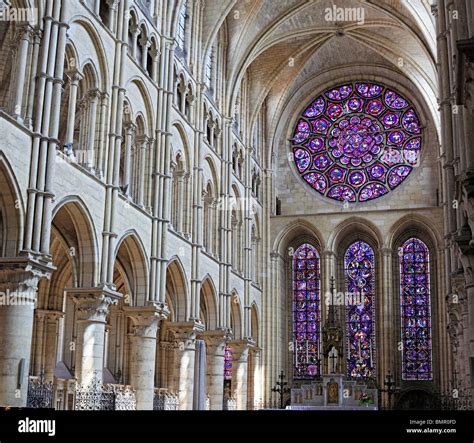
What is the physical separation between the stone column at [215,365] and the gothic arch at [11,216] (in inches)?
593

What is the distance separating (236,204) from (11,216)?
19.1m

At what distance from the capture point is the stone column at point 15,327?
53.4ft

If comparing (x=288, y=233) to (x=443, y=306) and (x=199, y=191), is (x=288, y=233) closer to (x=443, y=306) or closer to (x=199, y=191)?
(x=443, y=306)

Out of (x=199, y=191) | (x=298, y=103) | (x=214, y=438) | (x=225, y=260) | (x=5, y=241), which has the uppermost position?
(x=298, y=103)

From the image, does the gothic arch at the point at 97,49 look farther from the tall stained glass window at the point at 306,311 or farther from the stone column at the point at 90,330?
the tall stained glass window at the point at 306,311

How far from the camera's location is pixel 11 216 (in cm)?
1686

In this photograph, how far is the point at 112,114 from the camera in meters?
21.9

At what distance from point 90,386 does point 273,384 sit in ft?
63.2

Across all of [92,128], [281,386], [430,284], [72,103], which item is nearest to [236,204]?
[281,386]

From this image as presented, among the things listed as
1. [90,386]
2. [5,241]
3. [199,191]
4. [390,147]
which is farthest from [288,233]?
[5,241]

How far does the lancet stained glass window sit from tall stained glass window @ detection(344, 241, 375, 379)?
308 centimetres

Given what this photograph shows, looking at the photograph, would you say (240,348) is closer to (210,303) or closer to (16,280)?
(210,303)

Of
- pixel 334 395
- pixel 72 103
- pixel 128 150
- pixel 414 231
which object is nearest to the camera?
pixel 72 103

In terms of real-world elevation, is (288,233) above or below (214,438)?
above
